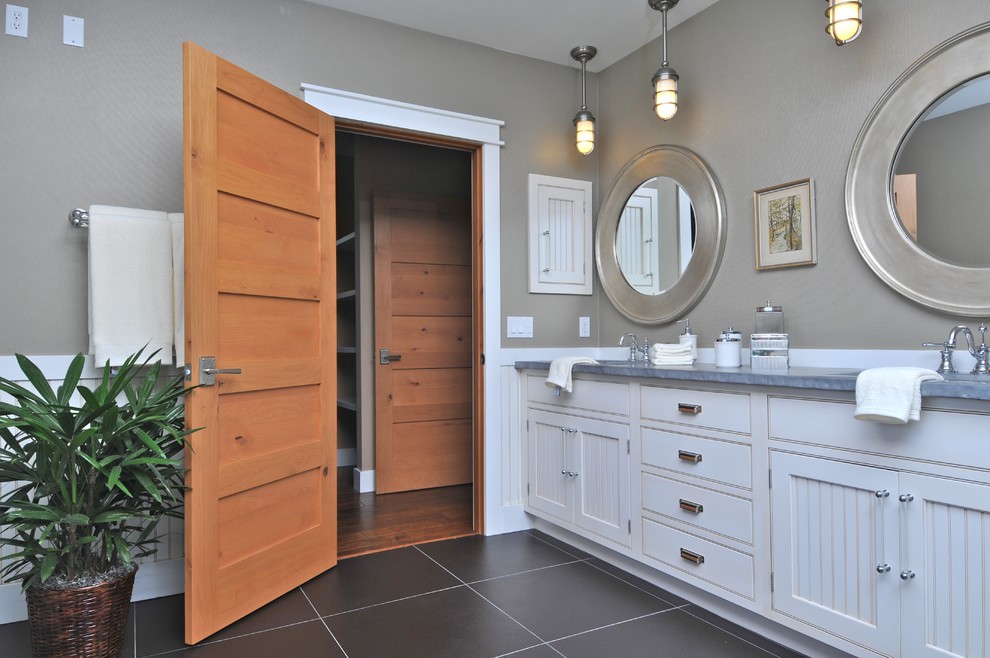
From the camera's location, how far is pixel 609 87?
11.6 feet

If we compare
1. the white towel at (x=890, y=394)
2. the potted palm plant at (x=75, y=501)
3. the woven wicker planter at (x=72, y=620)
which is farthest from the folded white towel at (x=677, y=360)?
the woven wicker planter at (x=72, y=620)

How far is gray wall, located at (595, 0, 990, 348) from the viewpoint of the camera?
2.17 meters

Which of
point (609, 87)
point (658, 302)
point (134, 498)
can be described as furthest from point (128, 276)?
point (609, 87)

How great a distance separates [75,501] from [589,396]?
193 cm

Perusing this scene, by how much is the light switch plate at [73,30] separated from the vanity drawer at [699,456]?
105 inches

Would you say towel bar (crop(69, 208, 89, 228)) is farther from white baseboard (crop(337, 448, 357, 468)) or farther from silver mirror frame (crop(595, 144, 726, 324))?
white baseboard (crop(337, 448, 357, 468))

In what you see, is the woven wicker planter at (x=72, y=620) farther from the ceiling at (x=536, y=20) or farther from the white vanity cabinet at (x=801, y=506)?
the ceiling at (x=536, y=20)

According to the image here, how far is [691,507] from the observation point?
2.25 metres

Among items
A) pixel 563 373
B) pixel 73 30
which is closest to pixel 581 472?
pixel 563 373

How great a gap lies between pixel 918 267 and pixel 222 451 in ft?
8.08

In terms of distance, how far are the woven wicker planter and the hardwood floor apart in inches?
47.1

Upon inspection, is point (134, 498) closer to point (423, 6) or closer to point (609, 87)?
point (423, 6)

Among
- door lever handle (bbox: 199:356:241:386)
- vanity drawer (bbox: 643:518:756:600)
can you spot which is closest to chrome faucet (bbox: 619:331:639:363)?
vanity drawer (bbox: 643:518:756:600)

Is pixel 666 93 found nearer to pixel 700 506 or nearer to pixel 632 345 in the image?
pixel 632 345
